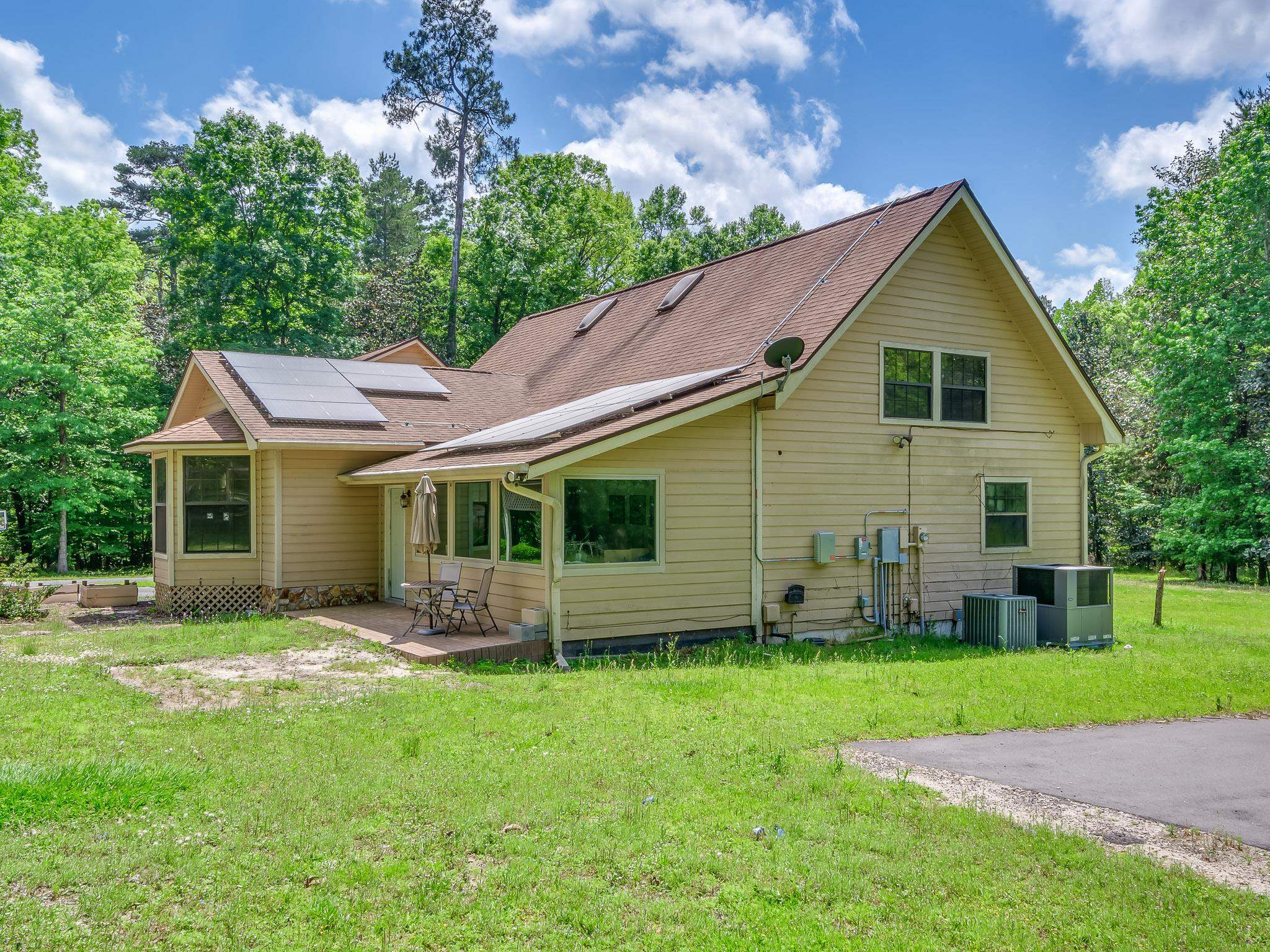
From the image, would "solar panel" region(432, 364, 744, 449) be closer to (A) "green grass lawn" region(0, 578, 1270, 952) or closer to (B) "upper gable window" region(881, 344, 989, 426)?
(B) "upper gable window" region(881, 344, 989, 426)

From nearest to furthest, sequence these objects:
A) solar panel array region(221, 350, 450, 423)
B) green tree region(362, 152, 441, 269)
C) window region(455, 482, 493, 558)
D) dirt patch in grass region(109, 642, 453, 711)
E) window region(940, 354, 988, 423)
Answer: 1. dirt patch in grass region(109, 642, 453, 711)
2. window region(455, 482, 493, 558)
3. window region(940, 354, 988, 423)
4. solar panel array region(221, 350, 450, 423)
5. green tree region(362, 152, 441, 269)

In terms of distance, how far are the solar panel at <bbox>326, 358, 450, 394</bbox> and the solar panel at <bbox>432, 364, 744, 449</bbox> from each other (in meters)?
3.10

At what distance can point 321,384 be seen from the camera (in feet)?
56.7

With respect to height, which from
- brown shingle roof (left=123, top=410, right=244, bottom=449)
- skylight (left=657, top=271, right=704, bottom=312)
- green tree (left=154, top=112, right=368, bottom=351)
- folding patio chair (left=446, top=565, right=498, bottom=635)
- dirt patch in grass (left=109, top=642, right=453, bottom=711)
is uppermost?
green tree (left=154, top=112, right=368, bottom=351)

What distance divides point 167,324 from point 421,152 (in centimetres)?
1253

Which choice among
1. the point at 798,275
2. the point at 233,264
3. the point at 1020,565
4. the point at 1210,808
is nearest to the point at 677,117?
the point at 233,264

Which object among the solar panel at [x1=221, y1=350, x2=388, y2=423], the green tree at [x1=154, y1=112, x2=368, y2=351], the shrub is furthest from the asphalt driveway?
the green tree at [x1=154, y1=112, x2=368, y2=351]

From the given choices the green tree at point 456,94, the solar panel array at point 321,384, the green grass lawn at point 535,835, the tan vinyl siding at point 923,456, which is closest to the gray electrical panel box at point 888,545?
the tan vinyl siding at point 923,456

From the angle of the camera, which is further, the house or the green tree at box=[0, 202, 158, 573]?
the green tree at box=[0, 202, 158, 573]

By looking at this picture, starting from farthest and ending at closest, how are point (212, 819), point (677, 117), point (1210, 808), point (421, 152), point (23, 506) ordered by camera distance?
point (421, 152) → point (677, 117) → point (23, 506) → point (1210, 808) → point (212, 819)

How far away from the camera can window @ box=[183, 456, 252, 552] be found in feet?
51.0

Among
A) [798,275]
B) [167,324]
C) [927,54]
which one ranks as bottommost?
[798,275]

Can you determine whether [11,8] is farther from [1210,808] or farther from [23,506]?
[1210,808]

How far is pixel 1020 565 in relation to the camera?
14.2 meters
